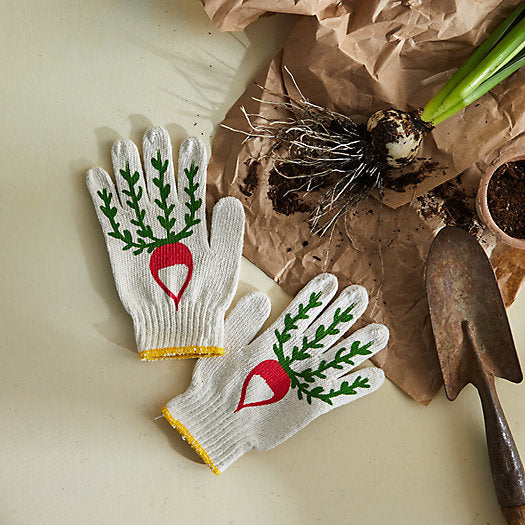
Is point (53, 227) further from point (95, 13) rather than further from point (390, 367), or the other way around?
point (390, 367)

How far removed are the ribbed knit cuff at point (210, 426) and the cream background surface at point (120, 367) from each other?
27 mm

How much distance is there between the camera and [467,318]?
950 millimetres

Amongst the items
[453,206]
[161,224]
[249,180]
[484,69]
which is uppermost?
[484,69]

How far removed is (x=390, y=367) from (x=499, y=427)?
0.19 metres

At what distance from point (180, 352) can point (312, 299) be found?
24 cm

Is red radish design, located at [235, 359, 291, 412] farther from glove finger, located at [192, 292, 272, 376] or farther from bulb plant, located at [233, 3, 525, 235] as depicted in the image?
bulb plant, located at [233, 3, 525, 235]

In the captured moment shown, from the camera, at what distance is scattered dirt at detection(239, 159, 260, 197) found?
954 mm

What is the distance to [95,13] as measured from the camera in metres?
0.98

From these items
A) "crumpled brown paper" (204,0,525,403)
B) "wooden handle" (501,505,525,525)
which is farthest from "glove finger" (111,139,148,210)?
"wooden handle" (501,505,525,525)

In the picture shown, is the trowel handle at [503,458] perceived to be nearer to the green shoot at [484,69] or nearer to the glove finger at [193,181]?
the green shoot at [484,69]

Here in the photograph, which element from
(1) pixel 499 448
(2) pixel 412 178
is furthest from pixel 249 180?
(1) pixel 499 448

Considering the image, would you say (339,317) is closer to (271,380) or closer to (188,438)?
(271,380)

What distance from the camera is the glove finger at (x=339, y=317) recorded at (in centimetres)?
95

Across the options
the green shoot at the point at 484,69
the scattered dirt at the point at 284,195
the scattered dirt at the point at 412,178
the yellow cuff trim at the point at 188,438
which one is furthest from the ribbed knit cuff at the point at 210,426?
the green shoot at the point at 484,69
